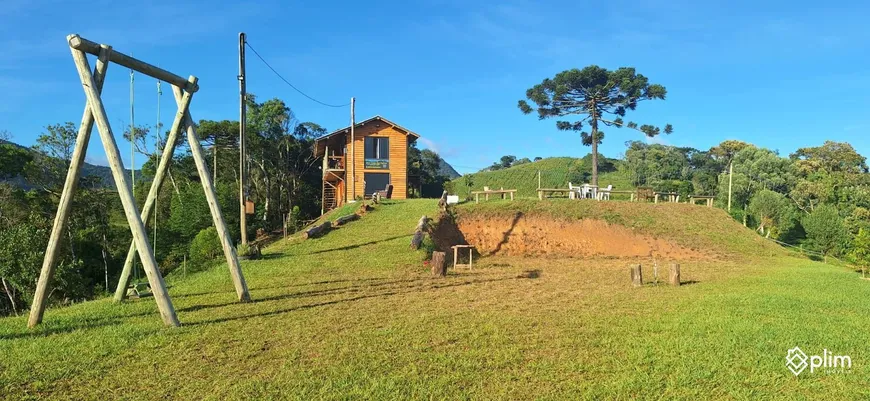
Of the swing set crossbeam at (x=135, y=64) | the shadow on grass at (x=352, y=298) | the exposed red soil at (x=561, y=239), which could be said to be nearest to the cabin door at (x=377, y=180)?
the exposed red soil at (x=561, y=239)

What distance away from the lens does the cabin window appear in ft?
112

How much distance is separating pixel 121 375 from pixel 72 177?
3.80m

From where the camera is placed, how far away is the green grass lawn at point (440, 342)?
480 cm

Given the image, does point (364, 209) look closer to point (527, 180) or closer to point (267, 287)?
point (267, 287)

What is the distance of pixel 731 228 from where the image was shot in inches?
936

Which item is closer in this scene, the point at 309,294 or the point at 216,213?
the point at 216,213

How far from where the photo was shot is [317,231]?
717 inches

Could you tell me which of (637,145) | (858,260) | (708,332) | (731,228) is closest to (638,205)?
(731,228)

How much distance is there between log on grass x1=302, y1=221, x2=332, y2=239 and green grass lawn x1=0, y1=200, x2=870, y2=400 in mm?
6012

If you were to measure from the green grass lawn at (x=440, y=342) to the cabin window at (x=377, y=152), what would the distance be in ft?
74.6

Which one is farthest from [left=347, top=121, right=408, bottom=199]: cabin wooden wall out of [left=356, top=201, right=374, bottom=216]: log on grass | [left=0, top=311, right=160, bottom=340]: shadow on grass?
[left=0, top=311, right=160, bottom=340]: shadow on grass

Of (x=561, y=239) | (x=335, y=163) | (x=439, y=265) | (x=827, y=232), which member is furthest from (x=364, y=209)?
(x=827, y=232)

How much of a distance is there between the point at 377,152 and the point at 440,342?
2872 centimetres

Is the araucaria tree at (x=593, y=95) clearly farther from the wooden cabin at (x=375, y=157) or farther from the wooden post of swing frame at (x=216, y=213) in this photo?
the wooden post of swing frame at (x=216, y=213)
